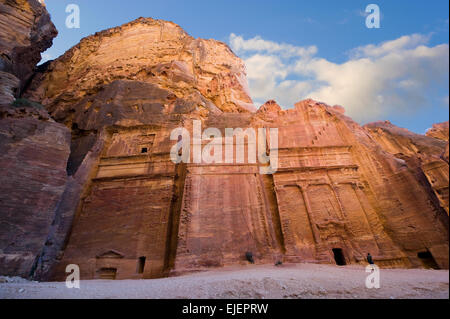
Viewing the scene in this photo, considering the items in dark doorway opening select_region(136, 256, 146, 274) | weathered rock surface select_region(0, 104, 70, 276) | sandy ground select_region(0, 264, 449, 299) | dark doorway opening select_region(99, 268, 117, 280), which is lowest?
sandy ground select_region(0, 264, 449, 299)

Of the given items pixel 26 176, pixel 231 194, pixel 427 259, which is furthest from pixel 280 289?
pixel 26 176

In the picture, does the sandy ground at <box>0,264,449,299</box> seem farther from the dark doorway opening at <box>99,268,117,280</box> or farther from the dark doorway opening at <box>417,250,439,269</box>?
the dark doorway opening at <box>417,250,439,269</box>

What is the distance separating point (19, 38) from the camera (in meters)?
18.9

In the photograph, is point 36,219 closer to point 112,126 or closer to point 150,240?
point 150,240

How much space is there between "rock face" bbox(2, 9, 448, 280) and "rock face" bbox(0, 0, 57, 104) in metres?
4.87

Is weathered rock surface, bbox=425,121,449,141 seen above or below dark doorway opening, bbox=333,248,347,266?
→ above

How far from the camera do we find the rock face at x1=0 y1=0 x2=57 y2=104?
15719mm

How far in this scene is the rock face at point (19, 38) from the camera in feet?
51.6

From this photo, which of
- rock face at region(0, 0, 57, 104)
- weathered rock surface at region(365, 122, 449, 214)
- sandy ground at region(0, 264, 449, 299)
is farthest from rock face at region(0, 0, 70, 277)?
weathered rock surface at region(365, 122, 449, 214)

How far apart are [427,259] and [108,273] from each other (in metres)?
14.8

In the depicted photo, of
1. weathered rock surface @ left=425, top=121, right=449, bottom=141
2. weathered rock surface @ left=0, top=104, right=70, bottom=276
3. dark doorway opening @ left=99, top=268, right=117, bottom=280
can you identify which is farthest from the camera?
weathered rock surface @ left=425, top=121, right=449, bottom=141

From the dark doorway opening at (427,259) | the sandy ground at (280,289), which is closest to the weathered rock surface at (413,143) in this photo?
the dark doorway opening at (427,259)

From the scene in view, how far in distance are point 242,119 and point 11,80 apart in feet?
48.9

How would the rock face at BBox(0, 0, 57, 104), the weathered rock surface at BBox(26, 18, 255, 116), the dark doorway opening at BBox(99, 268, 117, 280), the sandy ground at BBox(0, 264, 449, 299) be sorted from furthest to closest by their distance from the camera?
the weathered rock surface at BBox(26, 18, 255, 116) < the rock face at BBox(0, 0, 57, 104) < the dark doorway opening at BBox(99, 268, 117, 280) < the sandy ground at BBox(0, 264, 449, 299)
